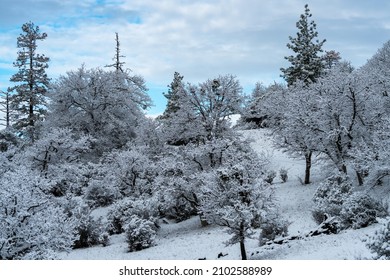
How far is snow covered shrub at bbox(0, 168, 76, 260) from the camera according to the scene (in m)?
10.8

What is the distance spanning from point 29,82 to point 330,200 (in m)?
19.2

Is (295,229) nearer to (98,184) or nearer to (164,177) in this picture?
(164,177)

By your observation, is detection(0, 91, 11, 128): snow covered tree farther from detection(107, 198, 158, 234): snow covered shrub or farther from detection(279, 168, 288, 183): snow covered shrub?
detection(279, 168, 288, 183): snow covered shrub

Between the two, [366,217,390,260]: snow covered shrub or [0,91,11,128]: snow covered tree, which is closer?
[366,217,390,260]: snow covered shrub

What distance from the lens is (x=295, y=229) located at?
17688 mm

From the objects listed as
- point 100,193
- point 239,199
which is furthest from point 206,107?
point 239,199

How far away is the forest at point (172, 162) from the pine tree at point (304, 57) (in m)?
6.20

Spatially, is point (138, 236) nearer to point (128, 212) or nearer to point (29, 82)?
point (128, 212)

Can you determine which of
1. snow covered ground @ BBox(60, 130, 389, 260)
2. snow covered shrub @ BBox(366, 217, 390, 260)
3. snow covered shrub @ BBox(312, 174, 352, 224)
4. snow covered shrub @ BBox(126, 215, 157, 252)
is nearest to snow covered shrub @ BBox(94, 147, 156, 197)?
snow covered ground @ BBox(60, 130, 389, 260)

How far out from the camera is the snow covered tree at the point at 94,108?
31836mm

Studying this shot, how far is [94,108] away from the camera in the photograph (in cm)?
3269

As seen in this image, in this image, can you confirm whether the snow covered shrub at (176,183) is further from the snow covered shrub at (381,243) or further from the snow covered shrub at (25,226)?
the snow covered shrub at (381,243)

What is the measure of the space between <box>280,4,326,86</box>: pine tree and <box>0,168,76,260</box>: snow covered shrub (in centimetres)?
3198

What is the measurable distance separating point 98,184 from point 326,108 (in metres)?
16.6
